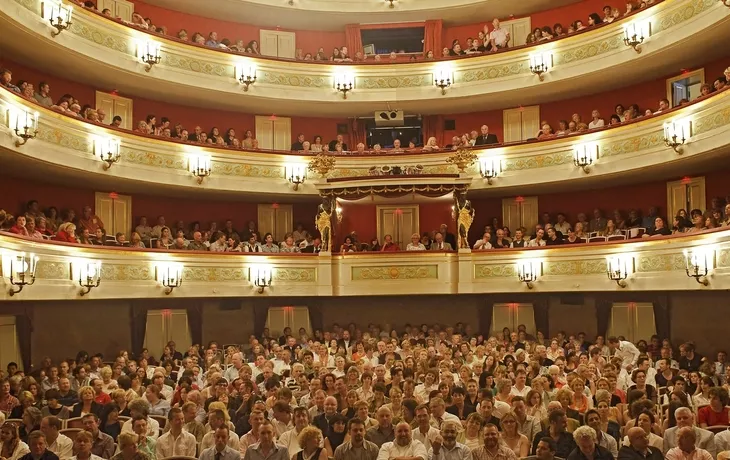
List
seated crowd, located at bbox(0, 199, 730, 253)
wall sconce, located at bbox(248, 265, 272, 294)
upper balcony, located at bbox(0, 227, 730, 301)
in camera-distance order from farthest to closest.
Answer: wall sconce, located at bbox(248, 265, 272, 294)
seated crowd, located at bbox(0, 199, 730, 253)
upper balcony, located at bbox(0, 227, 730, 301)

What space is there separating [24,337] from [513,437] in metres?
13.4

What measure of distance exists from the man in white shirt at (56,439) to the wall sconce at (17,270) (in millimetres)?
6705

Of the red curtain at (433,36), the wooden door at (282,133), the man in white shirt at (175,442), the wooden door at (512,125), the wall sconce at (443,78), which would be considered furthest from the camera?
the red curtain at (433,36)

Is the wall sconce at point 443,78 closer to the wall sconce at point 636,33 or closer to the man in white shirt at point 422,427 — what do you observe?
the wall sconce at point 636,33

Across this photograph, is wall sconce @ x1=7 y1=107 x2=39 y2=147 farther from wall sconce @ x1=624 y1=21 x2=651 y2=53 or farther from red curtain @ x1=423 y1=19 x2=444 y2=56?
wall sconce @ x1=624 y1=21 x2=651 y2=53

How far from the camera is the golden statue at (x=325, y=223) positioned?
70.4 feet

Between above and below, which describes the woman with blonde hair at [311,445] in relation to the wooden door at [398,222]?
below

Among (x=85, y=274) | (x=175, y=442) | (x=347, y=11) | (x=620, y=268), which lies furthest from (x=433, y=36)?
(x=175, y=442)

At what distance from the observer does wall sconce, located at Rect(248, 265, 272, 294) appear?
21.2 m

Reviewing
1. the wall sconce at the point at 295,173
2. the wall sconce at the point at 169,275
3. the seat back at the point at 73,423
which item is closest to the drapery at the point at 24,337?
the wall sconce at the point at 169,275

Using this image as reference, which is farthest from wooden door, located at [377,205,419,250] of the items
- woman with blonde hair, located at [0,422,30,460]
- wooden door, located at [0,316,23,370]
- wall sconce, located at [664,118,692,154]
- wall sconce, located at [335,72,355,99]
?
woman with blonde hair, located at [0,422,30,460]

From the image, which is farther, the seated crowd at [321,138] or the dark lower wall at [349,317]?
the seated crowd at [321,138]

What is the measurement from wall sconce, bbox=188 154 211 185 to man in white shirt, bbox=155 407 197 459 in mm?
14252

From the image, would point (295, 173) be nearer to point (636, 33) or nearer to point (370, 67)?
point (370, 67)
